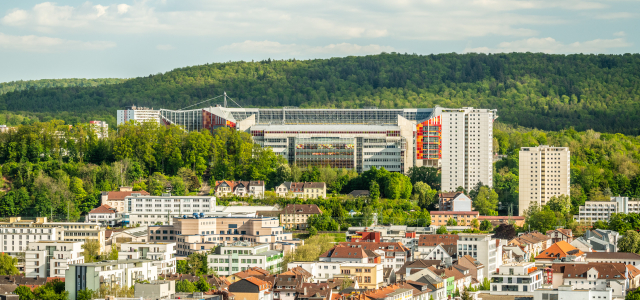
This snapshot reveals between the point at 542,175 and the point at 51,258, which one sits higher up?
the point at 542,175

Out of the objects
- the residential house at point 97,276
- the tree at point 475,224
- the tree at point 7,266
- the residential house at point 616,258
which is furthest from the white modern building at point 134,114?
the residential house at point 97,276

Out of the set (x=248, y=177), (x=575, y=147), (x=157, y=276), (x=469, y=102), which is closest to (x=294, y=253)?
Result: (x=157, y=276)

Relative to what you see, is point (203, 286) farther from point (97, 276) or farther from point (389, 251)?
point (389, 251)

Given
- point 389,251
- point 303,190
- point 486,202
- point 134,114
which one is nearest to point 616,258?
point 389,251

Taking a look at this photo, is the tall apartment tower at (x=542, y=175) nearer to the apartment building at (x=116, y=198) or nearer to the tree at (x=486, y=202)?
the tree at (x=486, y=202)

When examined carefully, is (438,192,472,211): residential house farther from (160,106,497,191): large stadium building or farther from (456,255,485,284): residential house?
(456,255,485,284): residential house

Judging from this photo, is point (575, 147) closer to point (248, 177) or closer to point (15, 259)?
point (248, 177)
